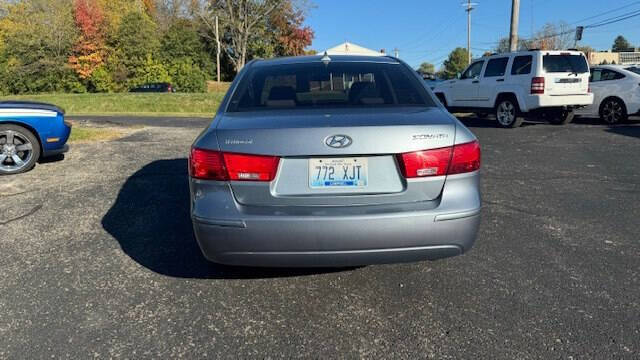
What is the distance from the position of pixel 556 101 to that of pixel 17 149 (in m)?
11.5

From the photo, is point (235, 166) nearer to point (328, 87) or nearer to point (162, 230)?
point (328, 87)

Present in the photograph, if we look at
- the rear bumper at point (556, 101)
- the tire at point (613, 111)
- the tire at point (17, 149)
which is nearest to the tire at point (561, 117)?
the tire at point (613, 111)

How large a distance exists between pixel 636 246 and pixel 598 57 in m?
90.8

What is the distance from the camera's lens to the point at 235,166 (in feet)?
8.39

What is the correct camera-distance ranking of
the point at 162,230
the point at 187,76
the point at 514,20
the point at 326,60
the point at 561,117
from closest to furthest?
the point at 326,60
the point at 162,230
the point at 561,117
the point at 514,20
the point at 187,76

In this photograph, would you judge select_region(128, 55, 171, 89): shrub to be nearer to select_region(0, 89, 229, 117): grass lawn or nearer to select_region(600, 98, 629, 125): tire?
select_region(0, 89, 229, 117): grass lawn

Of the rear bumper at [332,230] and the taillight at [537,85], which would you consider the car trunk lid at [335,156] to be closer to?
the rear bumper at [332,230]

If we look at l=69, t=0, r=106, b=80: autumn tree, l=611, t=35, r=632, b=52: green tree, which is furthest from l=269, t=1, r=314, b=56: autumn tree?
l=611, t=35, r=632, b=52: green tree

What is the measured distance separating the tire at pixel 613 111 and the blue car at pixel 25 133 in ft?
43.2

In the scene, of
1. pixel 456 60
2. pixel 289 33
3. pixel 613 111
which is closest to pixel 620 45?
pixel 456 60

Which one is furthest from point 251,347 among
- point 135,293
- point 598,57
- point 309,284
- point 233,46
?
point 598,57

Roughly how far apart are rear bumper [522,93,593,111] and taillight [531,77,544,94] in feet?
0.40

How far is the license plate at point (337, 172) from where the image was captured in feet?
8.30

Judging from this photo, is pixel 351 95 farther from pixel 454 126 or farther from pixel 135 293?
pixel 135 293
